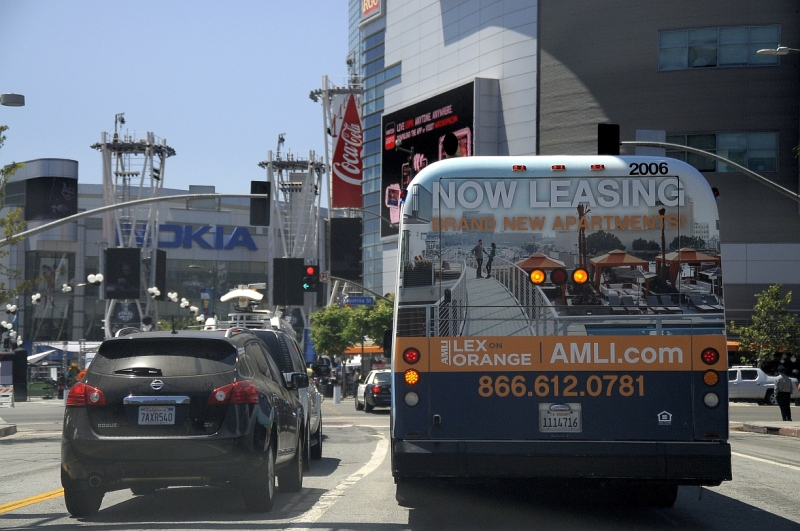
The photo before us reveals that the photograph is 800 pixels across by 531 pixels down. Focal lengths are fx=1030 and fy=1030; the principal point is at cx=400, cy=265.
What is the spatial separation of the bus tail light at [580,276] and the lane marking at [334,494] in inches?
121

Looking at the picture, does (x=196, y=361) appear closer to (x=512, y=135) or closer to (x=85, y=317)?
(x=512, y=135)

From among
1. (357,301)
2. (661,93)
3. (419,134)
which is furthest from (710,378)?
(419,134)

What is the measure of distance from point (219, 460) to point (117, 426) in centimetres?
96

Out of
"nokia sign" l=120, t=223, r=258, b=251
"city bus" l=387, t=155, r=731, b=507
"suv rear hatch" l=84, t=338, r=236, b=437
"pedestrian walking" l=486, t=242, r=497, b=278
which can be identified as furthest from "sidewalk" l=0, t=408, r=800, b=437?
"nokia sign" l=120, t=223, r=258, b=251

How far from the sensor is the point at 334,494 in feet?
37.3

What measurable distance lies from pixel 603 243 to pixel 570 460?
1.83m

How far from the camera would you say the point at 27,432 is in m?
26.2

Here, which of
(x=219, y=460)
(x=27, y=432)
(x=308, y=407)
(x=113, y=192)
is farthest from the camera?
(x=113, y=192)

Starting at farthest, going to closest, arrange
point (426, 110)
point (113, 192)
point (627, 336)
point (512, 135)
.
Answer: point (113, 192) → point (426, 110) → point (512, 135) → point (627, 336)

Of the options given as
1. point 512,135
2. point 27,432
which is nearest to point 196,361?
point 27,432

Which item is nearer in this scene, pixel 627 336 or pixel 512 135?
pixel 627 336

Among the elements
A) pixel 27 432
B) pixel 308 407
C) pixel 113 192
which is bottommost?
pixel 27 432

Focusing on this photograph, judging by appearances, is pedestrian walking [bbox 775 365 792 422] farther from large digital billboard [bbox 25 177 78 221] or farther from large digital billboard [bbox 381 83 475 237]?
large digital billboard [bbox 25 177 78 221]

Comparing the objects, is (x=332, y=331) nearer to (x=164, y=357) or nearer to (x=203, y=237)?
(x=203, y=237)
